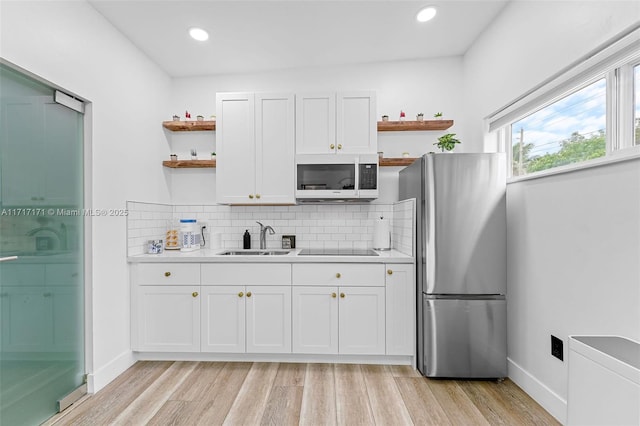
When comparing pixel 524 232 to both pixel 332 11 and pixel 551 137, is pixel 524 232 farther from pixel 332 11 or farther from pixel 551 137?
pixel 332 11

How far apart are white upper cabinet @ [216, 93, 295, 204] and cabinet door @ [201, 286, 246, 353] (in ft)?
2.78

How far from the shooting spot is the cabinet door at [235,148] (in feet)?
9.55

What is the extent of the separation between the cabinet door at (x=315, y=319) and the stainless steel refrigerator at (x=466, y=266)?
2.42ft

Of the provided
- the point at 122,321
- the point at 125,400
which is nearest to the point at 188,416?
the point at 125,400

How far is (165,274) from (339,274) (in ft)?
4.72

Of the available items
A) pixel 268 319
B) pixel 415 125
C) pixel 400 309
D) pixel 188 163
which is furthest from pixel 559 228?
pixel 188 163

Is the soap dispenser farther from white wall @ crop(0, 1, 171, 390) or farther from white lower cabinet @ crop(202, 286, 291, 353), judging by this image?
white wall @ crop(0, 1, 171, 390)

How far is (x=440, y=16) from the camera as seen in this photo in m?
2.42

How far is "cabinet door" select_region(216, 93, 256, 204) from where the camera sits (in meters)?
2.91

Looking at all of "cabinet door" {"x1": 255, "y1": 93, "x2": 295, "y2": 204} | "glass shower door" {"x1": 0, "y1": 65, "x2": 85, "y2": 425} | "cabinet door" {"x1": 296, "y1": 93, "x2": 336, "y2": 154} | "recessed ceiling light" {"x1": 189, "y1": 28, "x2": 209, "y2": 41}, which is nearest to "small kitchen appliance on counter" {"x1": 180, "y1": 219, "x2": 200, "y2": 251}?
"cabinet door" {"x1": 255, "y1": 93, "x2": 295, "y2": 204}

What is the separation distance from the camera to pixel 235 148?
2922 mm

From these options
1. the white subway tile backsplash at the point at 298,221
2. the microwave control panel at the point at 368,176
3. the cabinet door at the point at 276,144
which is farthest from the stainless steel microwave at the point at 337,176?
the white subway tile backsplash at the point at 298,221

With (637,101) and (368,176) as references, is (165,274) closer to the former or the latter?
(368,176)

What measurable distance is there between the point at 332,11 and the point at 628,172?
6.77ft
